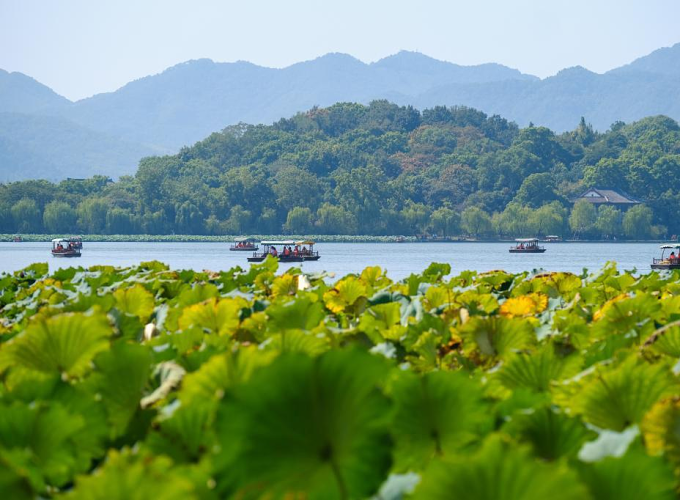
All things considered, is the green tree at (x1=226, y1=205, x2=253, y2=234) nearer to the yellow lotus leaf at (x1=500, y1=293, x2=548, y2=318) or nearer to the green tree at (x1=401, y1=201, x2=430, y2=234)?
the green tree at (x1=401, y1=201, x2=430, y2=234)

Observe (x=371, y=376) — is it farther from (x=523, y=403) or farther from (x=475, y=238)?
(x=475, y=238)

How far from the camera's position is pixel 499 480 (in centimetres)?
103

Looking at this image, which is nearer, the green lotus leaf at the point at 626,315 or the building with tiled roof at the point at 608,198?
the green lotus leaf at the point at 626,315

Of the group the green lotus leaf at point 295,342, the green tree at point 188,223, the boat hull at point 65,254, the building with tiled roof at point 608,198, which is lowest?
the boat hull at point 65,254

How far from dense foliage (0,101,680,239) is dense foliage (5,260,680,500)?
308ft

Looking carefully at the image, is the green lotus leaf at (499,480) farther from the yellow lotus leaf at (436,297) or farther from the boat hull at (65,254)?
the boat hull at (65,254)

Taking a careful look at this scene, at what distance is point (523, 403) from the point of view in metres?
1.66

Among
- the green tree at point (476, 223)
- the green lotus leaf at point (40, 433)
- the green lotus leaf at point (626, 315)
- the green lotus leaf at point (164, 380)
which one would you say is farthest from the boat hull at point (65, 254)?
the green lotus leaf at point (40, 433)

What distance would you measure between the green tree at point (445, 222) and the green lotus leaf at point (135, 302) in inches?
3713

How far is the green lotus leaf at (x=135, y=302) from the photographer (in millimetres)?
3559

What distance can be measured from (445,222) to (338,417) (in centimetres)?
9707

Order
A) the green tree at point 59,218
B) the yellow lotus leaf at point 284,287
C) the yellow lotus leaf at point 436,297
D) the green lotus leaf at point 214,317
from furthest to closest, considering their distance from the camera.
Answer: the green tree at point 59,218 < the yellow lotus leaf at point 284,287 < the yellow lotus leaf at point 436,297 < the green lotus leaf at point 214,317

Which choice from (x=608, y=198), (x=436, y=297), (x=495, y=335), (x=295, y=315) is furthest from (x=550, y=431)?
(x=608, y=198)

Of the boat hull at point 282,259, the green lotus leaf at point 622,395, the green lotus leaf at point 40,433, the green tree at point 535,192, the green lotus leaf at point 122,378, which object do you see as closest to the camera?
the green lotus leaf at point 40,433
